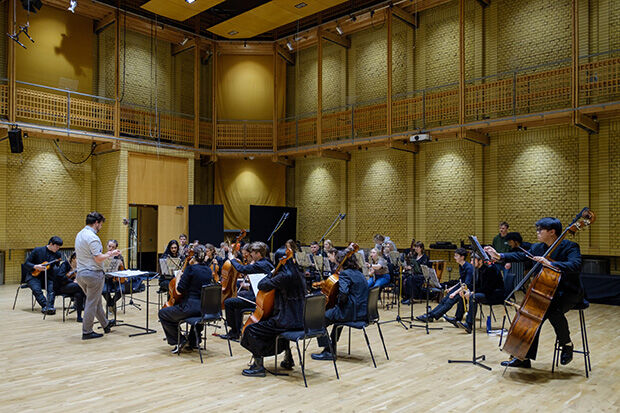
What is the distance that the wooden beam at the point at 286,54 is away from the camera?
17094mm

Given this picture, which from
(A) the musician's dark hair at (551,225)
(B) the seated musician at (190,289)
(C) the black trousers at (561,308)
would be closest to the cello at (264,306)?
(B) the seated musician at (190,289)

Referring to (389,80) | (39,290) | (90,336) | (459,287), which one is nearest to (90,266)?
(90,336)

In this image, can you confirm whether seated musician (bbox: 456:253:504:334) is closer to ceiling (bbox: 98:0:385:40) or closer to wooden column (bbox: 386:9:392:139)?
wooden column (bbox: 386:9:392:139)

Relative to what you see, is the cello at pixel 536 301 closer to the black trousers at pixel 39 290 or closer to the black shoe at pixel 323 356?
the black shoe at pixel 323 356

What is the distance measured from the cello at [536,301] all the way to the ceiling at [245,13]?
33.3 feet

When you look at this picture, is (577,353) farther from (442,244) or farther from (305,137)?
(305,137)

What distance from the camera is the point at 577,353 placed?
20.0ft

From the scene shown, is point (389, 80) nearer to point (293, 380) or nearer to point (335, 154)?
point (335, 154)

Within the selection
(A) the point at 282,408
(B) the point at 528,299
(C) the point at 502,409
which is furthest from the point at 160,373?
(B) the point at 528,299

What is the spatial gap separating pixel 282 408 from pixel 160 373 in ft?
5.66

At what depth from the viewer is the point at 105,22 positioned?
1471 centimetres

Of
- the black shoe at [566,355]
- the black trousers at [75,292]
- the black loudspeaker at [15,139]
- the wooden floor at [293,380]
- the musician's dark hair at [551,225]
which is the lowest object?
the wooden floor at [293,380]

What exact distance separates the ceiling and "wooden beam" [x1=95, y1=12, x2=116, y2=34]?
0.36 metres

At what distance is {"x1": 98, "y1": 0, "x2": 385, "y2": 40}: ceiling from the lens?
13289mm
